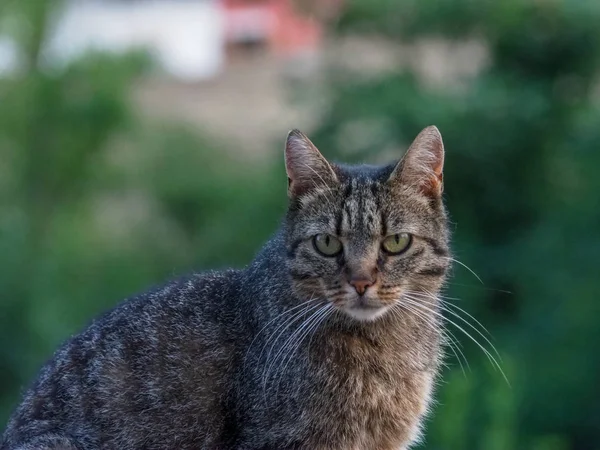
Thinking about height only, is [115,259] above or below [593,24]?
below

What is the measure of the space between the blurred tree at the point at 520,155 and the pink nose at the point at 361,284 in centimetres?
754

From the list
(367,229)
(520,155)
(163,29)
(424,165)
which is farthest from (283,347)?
(163,29)

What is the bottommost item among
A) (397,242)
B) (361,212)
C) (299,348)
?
(299,348)

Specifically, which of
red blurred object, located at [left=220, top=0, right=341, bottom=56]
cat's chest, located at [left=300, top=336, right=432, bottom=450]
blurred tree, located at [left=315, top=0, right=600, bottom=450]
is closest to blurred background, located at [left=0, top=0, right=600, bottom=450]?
blurred tree, located at [left=315, top=0, right=600, bottom=450]

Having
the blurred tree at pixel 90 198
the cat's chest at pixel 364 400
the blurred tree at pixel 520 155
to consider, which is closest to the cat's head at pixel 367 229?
the cat's chest at pixel 364 400

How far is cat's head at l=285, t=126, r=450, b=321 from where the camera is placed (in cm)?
393

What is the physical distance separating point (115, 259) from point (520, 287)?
19.2 feet

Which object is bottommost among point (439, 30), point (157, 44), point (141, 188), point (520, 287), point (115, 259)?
point (520, 287)

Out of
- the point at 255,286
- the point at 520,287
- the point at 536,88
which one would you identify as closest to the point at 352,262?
the point at 255,286

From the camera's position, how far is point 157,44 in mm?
16484

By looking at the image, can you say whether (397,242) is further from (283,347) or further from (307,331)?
(283,347)

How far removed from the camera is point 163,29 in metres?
17.8

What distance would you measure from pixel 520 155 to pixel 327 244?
978 cm

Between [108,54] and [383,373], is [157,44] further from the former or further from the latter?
[383,373]
